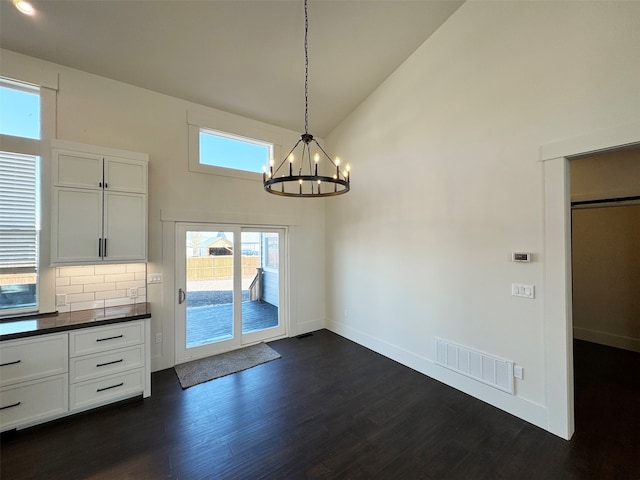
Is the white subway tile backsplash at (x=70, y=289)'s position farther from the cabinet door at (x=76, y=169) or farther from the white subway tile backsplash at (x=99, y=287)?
the cabinet door at (x=76, y=169)

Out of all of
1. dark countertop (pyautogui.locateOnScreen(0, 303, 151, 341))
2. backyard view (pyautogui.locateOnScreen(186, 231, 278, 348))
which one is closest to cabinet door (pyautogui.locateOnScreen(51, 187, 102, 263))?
dark countertop (pyautogui.locateOnScreen(0, 303, 151, 341))

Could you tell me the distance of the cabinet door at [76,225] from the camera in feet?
8.88

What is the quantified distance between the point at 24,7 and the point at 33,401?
3.60 m

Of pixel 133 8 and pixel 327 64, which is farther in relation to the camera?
pixel 327 64

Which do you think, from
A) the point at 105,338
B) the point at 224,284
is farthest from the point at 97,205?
the point at 224,284

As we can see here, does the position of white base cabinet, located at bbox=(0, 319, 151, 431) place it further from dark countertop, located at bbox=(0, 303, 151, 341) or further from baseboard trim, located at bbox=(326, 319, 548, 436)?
baseboard trim, located at bbox=(326, 319, 548, 436)

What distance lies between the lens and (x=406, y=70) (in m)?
3.71

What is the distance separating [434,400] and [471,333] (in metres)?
0.86

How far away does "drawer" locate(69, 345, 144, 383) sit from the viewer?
101 inches

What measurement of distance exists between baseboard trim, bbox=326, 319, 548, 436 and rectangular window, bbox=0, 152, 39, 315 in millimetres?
4332

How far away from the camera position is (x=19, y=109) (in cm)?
285

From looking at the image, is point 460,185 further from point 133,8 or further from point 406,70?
point 133,8

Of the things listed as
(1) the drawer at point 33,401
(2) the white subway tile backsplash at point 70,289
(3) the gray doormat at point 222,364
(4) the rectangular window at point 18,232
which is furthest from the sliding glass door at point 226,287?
(4) the rectangular window at point 18,232

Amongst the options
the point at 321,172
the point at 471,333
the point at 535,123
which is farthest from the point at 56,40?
the point at 471,333
